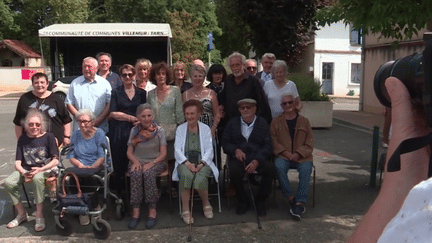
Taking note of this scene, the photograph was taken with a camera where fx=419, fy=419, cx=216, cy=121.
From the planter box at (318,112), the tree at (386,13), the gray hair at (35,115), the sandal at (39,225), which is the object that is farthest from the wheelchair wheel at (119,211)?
the planter box at (318,112)

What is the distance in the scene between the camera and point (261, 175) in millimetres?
5062

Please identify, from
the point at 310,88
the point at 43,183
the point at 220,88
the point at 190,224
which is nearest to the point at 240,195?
the point at 190,224

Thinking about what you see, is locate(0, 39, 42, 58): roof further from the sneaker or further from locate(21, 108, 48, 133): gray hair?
the sneaker

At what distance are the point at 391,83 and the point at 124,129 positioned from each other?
4564 millimetres

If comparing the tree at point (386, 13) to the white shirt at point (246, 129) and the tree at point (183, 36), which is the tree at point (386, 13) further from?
the tree at point (183, 36)

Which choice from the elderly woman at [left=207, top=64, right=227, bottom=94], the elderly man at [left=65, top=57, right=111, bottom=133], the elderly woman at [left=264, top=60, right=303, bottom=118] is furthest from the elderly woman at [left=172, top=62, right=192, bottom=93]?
the elderly woman at [left=264, top=60, right=303, bottom=118]

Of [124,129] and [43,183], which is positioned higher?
[124,129]

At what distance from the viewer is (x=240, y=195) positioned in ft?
16.7

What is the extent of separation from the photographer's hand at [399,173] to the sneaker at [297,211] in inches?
156

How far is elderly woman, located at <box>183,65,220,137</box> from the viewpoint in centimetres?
544

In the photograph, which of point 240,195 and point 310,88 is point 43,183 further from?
point 310,88

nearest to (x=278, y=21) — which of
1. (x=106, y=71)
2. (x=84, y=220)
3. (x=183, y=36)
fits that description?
(x=106, y=71)

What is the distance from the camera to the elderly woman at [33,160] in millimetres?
4730

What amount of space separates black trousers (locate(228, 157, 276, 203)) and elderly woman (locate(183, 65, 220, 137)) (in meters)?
0.71
